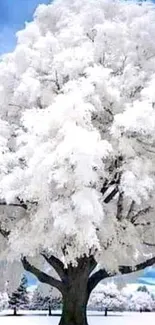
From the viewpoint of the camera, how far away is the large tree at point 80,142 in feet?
17.5

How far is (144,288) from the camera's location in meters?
13.1

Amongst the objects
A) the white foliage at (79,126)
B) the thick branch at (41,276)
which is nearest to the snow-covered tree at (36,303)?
the thick branch at (41,276)

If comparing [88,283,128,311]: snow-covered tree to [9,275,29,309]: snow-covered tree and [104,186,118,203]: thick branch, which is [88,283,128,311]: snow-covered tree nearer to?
[9,275,29,309]: snow-covered tree

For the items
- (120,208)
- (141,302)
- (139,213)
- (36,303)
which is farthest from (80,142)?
(141,302)

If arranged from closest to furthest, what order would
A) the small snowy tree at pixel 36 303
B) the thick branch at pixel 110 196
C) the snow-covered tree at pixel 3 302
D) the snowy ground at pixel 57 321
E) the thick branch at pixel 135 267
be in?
the thick branch at pixel 110 196
the thick branch at pixel 135 267
the snowy ground at pixel 57 321
the small snowy tree at pixel 36 303
the snow-covered tree at pixel 3 302

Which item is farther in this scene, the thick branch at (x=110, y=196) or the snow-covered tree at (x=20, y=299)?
the snow-covered tree at (x=20, y=299)

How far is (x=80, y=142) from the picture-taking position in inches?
203

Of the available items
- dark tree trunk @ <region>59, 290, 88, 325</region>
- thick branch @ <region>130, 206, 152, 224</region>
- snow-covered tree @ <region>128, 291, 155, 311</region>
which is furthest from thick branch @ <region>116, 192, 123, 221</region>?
snow-covered tree @ <region>128, 291, 155, 311</region>

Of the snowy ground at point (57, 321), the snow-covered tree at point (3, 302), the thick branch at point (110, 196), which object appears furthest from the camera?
the snow-covered tree at point (3, 302)

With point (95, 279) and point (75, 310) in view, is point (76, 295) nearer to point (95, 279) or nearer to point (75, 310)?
point (75, 310)

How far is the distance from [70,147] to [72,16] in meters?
2.44

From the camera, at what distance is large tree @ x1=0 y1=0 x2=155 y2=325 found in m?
5.34

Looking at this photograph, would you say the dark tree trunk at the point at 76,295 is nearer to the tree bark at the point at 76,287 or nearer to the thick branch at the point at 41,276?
the tree bark at the point at 76,287

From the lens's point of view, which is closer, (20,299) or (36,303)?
(36,303)
